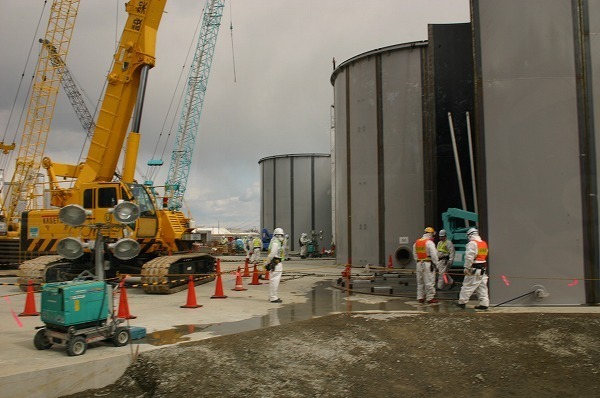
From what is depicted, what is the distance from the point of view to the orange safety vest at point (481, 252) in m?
10.5

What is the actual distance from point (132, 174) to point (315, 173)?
22.8 meters

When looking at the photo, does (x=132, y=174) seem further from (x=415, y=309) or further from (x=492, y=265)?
(x=492, y=265)

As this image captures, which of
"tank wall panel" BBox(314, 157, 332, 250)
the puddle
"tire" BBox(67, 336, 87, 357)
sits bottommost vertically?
the puddle

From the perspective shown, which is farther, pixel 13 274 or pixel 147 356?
pixel 13 274

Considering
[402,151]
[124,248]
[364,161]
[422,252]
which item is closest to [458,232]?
[422,252]

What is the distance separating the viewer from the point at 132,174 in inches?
665

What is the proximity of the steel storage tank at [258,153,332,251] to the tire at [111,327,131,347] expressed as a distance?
30.2 m

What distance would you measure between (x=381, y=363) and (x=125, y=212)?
4731 millimetres

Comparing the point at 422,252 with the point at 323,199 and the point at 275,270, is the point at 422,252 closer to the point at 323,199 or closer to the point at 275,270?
the point at 275,270

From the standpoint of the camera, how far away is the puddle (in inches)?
341

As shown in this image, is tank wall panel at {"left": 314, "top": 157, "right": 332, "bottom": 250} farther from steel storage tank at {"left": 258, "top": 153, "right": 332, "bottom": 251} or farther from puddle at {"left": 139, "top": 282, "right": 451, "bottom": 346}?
puddle at {"left": 139, "top": 282, "right": 451, "bottom": 346}

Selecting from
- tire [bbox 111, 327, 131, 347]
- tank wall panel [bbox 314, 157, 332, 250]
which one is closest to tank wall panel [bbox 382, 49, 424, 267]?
tire [bbox 111, 327, 131, 347]

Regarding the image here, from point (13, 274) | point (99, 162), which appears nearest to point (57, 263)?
point (99, 162)

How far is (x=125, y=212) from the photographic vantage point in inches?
336
